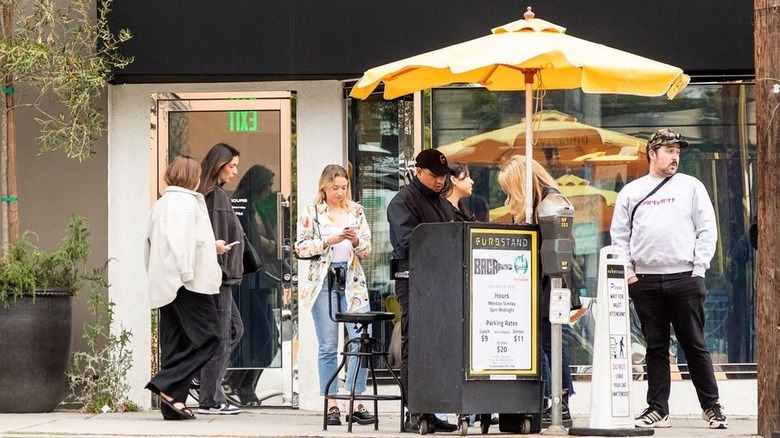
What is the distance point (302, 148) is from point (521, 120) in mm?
1841

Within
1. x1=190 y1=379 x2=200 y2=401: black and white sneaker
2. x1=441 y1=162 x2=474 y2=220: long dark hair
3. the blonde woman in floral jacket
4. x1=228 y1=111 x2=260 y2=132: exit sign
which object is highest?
x1=228 y1=111 x2=260 y2=132: exit sign

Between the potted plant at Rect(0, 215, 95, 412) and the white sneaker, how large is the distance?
1.17m

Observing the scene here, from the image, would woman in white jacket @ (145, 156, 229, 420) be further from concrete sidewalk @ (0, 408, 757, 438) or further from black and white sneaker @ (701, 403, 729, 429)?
black and white sneaker @ (701, 403, 729, 429)

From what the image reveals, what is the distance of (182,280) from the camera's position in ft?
29.8

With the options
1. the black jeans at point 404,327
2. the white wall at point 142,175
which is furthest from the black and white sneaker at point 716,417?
the white wall at point 142,175

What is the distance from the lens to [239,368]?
1074 cm

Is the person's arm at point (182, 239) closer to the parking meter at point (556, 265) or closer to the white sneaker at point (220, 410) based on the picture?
the white sneaker at point (220, 410)

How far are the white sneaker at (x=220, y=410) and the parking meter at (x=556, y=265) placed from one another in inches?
114

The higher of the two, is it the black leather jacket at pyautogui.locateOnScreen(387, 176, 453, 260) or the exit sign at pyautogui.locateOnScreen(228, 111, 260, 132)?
the exit sign at pyautogui.locateOnScreen(228, 111, 260, 132)

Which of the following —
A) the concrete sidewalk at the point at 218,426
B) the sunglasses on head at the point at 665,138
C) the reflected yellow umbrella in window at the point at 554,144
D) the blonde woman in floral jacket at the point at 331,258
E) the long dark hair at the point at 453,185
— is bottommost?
the concrete sidewalk at the point at 218,426

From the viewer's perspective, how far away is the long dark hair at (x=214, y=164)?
9.70m

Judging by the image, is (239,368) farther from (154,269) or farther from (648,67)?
(648,67)

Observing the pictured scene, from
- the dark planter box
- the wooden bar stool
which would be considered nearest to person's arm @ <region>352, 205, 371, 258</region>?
the wooden bar stool

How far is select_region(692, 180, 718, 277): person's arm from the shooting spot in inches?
348
